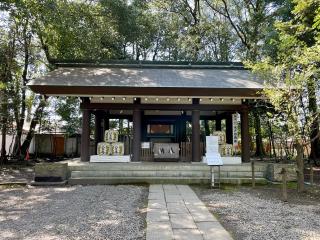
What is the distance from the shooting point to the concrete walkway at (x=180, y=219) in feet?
14.9

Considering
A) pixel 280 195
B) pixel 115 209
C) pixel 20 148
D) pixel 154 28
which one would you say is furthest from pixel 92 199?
pixel 154 28

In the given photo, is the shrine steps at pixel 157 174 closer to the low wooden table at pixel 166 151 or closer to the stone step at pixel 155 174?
the stone step at pixel 155 174

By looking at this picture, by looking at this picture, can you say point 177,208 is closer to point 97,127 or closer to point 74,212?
point 74,212

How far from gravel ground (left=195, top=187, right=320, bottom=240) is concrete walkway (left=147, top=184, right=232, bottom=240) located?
26 centimetres

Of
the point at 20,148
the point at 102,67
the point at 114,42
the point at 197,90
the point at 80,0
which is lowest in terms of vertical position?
the point at 20,148

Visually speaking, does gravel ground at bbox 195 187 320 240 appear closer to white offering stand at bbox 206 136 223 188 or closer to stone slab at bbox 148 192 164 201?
white offering stand at bbox 206 136 223 188

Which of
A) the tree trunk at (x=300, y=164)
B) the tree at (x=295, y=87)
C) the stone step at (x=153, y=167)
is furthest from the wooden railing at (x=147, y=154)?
the tree trunk at (x=300, y=164)

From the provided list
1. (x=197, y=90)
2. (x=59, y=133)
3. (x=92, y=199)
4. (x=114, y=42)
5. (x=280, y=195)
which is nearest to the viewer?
(x=92, y=199)

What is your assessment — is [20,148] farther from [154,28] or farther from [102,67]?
[154,28]

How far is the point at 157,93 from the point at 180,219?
6001mm

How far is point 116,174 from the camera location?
33.1ft

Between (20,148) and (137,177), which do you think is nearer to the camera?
(137,177)

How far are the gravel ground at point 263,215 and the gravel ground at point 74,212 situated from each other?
1.61m

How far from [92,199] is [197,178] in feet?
12.5
